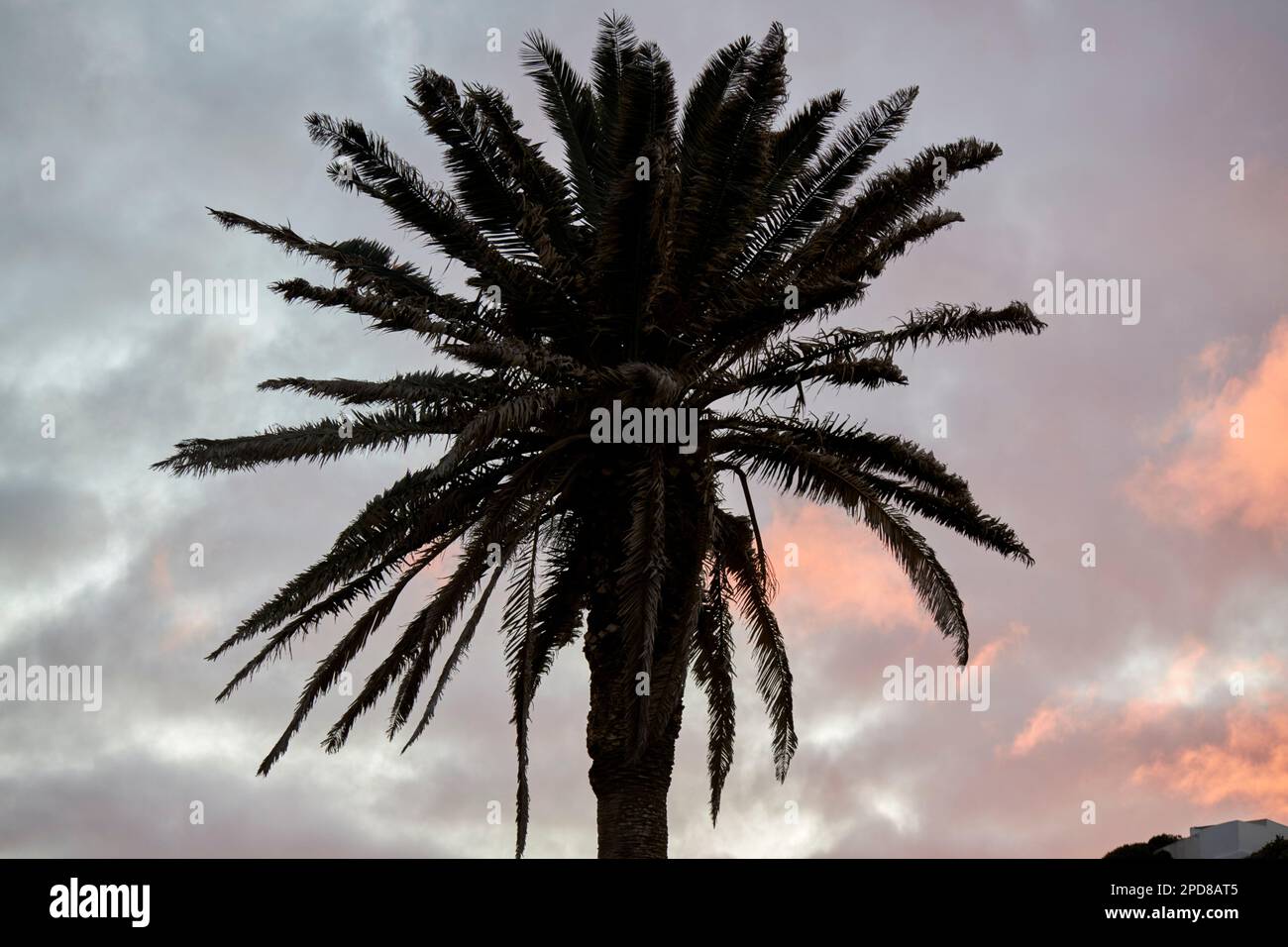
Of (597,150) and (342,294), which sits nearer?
(342,294)

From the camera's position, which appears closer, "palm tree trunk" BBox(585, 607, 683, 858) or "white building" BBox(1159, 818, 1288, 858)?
"palm tree trunk" BBox(585, 607, 683, 858)

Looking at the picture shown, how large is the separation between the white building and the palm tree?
6.65m

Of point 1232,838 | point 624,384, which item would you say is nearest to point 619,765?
point 624,384

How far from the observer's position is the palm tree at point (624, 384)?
1395 centimetres

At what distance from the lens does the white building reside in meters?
18.4

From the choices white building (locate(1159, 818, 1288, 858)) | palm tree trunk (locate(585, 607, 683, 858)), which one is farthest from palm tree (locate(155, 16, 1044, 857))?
white building (locate(1159, 818, 1288, 858))

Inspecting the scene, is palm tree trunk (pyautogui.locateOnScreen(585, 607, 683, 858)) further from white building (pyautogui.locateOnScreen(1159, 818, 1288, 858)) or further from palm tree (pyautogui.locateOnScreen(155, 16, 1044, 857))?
white building (pyautogui.locateOnScreen(1159, 818, 1288, 858))

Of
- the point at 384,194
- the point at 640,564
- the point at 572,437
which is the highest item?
the point at 384,194

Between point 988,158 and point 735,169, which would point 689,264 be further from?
point 988,158
